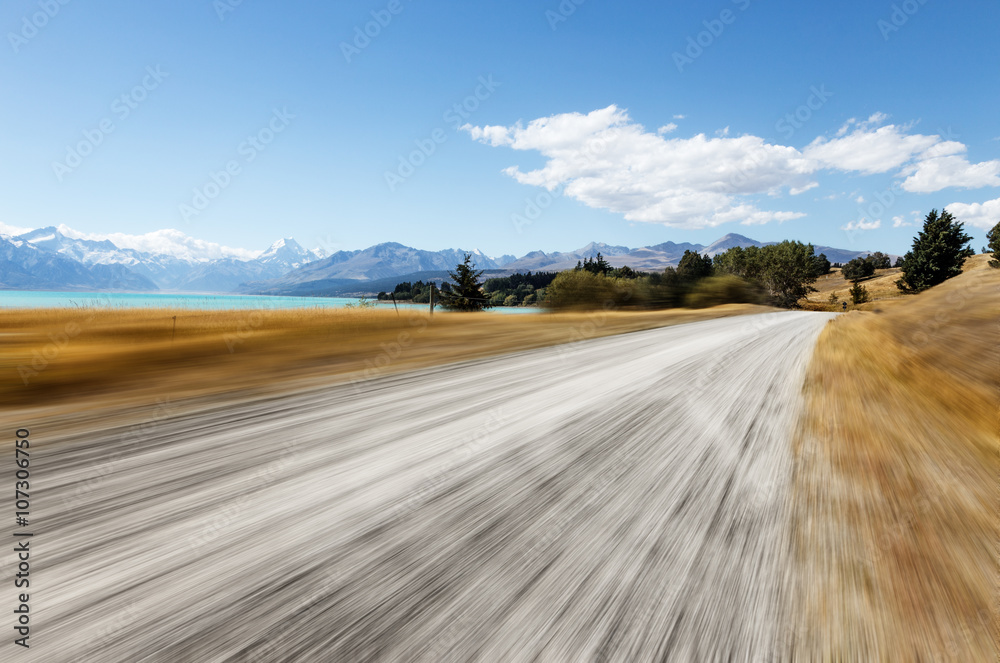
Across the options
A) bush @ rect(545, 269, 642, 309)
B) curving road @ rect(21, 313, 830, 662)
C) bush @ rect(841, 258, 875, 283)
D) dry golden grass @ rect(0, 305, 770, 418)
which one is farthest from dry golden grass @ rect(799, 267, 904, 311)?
curving road @ rect(21, 313, 830, 662)

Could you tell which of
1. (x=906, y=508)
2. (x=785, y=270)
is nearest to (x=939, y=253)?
(x=785, y=270)

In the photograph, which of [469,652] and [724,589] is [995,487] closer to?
[724,589]

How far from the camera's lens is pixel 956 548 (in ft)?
6.02

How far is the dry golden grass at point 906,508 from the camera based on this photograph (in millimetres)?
1437

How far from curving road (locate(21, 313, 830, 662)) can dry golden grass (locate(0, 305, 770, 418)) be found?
89 cm

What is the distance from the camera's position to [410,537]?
77.0 inches

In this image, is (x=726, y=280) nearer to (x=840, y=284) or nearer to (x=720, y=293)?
(x=720, y=293)

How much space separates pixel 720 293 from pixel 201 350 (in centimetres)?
2668

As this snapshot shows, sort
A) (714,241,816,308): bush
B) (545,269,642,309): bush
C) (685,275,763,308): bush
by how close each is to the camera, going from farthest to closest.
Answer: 1. (714,241,816,308): bush
2. (685,275,763,308): bush
3. (545,269,642,309): bush

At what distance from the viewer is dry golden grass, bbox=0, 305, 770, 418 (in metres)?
3.86

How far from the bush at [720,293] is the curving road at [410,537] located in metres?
21.8

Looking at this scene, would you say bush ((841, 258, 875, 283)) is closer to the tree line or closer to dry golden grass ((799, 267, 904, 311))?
the tree line

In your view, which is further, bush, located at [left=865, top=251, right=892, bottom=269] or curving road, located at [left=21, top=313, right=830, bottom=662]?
bush, located at [left=865, top=251, right=892, bottom=269]

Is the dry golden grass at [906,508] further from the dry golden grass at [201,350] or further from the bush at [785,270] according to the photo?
the bush at [785,270]
